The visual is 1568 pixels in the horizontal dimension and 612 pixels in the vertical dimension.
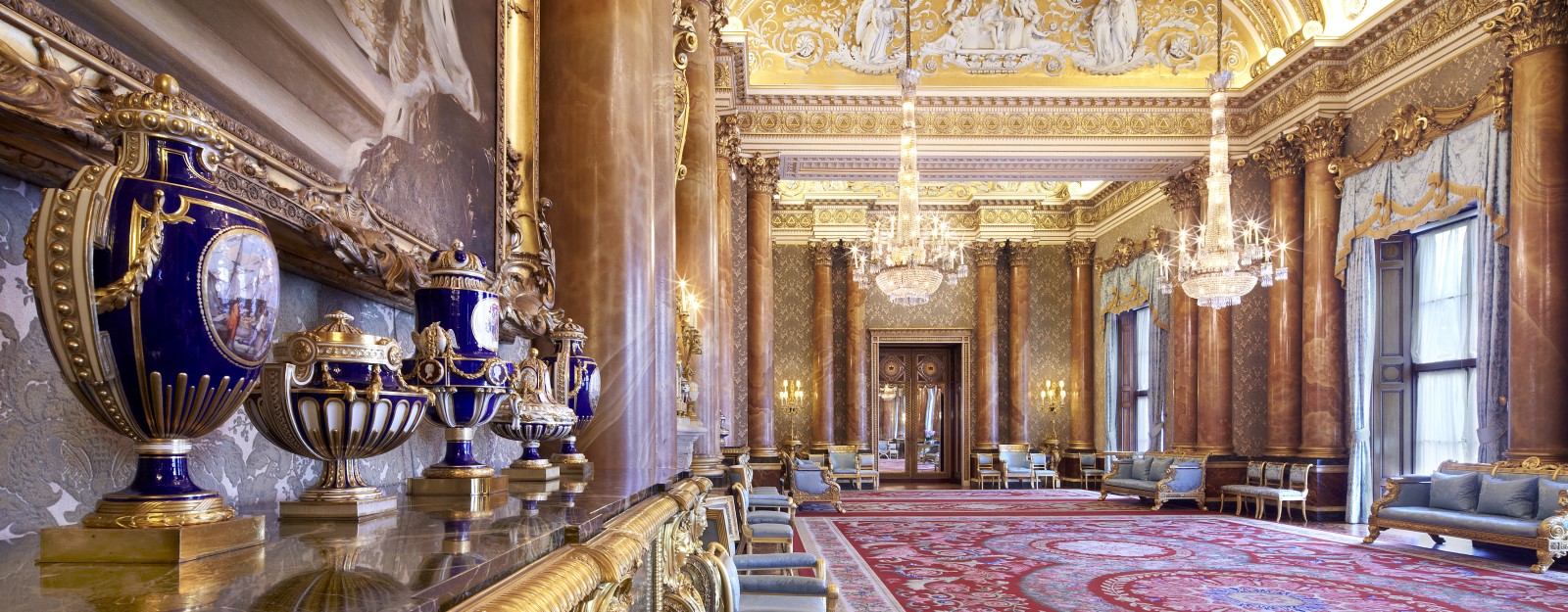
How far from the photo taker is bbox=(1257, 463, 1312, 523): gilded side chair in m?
11.9

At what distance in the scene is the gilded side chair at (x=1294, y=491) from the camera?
11.9 m

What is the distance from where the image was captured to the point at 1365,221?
452 inches

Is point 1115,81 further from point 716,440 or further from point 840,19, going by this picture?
point 716,440

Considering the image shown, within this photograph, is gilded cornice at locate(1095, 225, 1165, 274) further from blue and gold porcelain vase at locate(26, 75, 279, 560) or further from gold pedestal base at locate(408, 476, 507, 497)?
blue and gold porcelain vase at locate(26, 75, 279, 560)

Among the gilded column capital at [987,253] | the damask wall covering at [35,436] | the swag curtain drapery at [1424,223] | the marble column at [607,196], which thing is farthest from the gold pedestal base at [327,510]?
the gilded column capital at [987,253]

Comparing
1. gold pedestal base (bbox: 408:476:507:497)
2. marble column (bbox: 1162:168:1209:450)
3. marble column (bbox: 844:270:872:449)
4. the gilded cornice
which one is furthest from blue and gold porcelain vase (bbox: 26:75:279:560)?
marble column (bbox: 844:270:872:449)

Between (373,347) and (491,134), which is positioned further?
(491,134)

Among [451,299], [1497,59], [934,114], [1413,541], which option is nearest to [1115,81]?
[934,114]

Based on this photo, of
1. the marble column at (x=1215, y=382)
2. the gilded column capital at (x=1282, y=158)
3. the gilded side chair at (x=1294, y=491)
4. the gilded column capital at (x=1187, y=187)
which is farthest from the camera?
the gilded column capital at (x=1187, y=187)

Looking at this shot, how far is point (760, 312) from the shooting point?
1459cm

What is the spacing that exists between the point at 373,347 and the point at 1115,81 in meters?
13.8

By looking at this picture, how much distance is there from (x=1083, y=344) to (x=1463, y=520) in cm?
1133

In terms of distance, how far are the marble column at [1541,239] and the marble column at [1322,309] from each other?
3.06 m

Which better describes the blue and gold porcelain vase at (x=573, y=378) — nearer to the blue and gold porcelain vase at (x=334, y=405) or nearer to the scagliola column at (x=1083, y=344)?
the blue and gold porcelain vase at (x=334, y=405)
